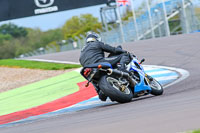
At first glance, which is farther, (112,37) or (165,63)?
(112,37)

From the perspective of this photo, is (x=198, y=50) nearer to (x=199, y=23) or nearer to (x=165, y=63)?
(x=165, y=63)

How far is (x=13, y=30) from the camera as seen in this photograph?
112250 mm

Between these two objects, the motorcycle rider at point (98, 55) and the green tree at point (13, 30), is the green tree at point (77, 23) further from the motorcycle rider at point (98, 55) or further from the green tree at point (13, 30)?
the motorcycle rider at point (98, 55)

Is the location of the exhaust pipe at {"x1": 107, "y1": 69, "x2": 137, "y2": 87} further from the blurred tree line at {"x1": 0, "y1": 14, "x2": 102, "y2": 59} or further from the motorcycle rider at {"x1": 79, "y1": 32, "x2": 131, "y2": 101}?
the blurred tree line at {"x1": 0, "y1": 14, "x2": 102, "y2": 59}

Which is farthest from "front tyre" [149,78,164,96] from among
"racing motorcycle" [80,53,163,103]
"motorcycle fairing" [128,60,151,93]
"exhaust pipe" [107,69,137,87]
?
"exhaust pipe" [107,69,137,87]

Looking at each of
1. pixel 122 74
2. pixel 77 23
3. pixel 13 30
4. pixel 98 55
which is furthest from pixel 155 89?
pixel 13 30

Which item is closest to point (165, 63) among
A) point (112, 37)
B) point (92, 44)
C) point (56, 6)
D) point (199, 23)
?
point (92, 44)

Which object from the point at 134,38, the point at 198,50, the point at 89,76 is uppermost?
the point at 89,76

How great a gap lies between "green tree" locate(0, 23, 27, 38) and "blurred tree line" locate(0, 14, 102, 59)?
4.04m

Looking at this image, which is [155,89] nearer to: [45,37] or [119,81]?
[119,81]

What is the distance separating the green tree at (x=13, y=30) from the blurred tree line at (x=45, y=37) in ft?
13.3

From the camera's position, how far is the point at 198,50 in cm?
1623

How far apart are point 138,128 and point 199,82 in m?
4.90

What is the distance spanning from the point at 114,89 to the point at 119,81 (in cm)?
27
